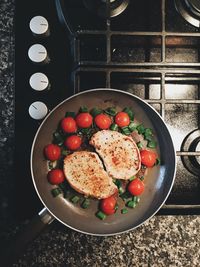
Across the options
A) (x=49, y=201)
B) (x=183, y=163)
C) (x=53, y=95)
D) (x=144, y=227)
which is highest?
(x=53, y=95)

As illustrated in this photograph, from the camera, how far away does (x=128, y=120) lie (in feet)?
3.72

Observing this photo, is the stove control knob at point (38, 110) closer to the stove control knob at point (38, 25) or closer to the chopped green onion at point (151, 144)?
the stove control knob at point (38, 25)

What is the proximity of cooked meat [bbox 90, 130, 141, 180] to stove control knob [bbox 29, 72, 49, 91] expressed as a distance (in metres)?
0.20

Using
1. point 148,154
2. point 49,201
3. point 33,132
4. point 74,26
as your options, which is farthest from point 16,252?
point 74,26

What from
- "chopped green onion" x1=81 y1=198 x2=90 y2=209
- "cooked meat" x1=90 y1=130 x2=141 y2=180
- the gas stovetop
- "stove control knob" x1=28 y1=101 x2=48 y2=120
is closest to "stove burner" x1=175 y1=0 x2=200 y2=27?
the gas stovetop

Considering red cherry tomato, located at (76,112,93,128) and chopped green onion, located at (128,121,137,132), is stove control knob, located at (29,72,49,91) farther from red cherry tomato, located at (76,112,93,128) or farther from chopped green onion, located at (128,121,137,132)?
chopped green onion, located at (128,121,137,132)

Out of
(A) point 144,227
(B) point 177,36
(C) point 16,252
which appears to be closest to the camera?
(C) point 16,252

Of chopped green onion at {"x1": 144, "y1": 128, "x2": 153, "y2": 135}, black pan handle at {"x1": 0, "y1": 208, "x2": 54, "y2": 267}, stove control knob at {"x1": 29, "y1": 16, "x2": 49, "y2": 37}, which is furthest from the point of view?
chopped green onion at {"x1": 144, "y1": 128, "x2": 153, "y2": 135}

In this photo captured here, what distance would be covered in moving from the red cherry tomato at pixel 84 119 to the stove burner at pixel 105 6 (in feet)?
0.93

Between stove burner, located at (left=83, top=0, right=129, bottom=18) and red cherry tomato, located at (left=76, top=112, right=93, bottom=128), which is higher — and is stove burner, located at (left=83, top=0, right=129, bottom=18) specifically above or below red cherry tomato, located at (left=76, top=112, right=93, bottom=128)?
above

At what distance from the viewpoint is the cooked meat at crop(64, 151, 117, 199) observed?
1.10m

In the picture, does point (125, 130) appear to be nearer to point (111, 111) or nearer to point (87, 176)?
point (111, 111)

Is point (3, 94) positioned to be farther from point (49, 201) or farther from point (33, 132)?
point (49, 201)

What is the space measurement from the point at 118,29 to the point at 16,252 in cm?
69
